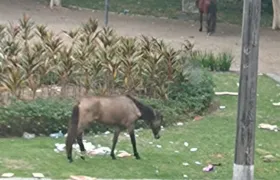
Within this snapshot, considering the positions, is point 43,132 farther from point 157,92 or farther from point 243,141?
point 243,141

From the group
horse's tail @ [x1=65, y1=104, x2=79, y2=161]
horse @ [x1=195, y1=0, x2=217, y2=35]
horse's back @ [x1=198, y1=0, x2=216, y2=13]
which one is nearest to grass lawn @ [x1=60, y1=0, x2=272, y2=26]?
horse @ [x1=195, y1=0, x2=217, y2=35]

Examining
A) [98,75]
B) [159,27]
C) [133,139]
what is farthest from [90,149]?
[159,27]

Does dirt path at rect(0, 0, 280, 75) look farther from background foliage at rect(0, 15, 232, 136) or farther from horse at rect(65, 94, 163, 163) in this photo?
horse at rect(65, 94, 163, 163)

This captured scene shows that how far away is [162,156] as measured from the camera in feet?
33.1

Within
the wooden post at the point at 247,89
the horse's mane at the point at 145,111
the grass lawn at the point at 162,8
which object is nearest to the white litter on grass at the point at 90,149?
the horse's mane at the point at 145,111

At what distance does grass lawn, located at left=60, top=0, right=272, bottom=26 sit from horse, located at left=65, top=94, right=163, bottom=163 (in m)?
21.9

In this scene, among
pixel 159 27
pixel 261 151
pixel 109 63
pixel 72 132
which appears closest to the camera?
pixel 72 132


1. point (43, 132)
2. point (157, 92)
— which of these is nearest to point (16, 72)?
point (43, 132)

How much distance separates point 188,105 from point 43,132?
9.05ft

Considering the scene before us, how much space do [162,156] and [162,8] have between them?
23344mm

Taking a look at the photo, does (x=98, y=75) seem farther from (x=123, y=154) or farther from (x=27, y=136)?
(x=123, y=154)

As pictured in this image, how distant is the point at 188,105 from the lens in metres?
12.8

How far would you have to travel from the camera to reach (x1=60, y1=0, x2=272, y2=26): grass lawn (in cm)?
3183

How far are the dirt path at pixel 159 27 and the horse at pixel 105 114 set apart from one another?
1053 centimetres
